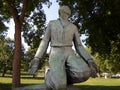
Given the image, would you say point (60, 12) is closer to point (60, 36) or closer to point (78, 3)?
point (60, 36)

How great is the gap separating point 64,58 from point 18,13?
20959 millimetres

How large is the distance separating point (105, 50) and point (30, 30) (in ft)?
22.0

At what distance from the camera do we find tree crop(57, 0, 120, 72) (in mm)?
24984

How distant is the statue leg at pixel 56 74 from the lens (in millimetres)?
6918

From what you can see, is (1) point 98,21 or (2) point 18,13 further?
(2) point 18,13

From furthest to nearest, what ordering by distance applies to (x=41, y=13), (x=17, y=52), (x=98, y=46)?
(x=41, y=13)
(x=98, y=46)
(x=17, y=52)

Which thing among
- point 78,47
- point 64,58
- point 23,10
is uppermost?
point 23,10

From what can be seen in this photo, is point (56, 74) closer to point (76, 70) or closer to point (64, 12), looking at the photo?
point (76, 70)

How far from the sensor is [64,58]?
23.8ft

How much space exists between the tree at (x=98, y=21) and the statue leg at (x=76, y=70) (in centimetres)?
1746

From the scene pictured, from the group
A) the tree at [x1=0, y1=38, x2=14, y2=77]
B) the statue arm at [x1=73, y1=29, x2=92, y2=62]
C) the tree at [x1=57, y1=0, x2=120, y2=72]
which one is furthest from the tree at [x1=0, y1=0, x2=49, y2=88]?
the tree at [x1=0, y1=38, x2=14, y2=77]

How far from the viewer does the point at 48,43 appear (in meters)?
7.61

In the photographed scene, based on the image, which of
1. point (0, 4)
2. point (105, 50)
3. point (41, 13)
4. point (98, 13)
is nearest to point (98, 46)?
point (105, 50)

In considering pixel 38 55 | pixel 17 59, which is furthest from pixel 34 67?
pixel 17 59
